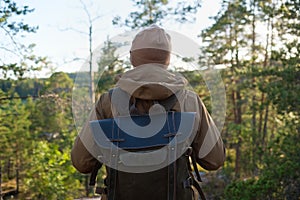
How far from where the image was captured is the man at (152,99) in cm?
127

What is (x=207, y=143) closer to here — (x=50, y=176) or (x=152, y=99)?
(x=152, y=99)

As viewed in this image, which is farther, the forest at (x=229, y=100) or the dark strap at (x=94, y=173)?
the forest at (x=229, y=100)

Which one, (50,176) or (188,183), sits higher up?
(188,183)

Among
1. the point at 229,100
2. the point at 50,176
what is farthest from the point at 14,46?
the point at 229,100

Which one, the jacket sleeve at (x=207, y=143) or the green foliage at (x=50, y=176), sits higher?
the jacket sleeve at (x=207, y=143)

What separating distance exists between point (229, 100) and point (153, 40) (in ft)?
36.3

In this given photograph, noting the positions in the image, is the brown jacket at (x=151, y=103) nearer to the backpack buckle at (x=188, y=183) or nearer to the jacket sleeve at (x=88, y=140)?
the jacket sleeve at (x=88, y=140)

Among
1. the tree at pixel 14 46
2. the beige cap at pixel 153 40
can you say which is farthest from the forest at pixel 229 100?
the beige cap at pixel 153 40

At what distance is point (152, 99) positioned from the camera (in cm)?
129

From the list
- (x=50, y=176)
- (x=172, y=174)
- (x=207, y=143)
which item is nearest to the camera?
(x=172, y=174)

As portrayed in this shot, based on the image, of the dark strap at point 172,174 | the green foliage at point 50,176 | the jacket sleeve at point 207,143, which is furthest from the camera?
the green foliage at point 50,176

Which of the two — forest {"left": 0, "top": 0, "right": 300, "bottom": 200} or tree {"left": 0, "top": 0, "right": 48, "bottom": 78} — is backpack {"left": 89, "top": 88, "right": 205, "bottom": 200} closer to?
forest {"left": 0, "top": 0, "right": 300, "bottom": 200}

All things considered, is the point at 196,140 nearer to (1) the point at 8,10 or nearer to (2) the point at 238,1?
(1) the point at 8,10

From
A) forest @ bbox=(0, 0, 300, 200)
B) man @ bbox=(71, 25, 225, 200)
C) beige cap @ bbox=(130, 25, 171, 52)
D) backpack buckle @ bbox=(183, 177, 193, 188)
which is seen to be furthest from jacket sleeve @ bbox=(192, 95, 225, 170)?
forest @ bbox=(0, 0, 300, 200)
